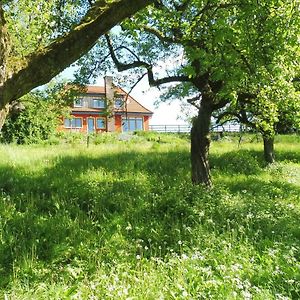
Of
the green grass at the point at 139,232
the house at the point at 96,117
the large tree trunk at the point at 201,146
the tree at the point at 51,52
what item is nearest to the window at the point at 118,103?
the green grass at the point at 139,232

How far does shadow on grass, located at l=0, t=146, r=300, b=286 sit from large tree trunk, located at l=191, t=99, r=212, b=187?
598mm

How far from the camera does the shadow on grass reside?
7992 millimetres

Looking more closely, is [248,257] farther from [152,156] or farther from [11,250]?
[152,156]

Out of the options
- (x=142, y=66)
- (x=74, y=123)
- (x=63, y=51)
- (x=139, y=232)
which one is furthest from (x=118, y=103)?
(x=74, y=123)

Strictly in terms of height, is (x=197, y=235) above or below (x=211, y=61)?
below

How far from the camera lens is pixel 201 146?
14.4 m

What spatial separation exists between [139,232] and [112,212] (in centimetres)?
183

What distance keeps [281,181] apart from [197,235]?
9836 mm

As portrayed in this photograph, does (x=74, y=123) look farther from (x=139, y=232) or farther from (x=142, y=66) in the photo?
(x=139, y=232)

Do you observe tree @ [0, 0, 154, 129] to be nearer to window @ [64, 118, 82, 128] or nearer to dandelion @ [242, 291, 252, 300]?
dandelion @ [242, 291, 252, 300]

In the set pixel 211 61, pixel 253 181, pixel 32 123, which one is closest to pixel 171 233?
pixel 211 61

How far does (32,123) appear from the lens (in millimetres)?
31469

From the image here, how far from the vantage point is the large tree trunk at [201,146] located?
1435 centimetres

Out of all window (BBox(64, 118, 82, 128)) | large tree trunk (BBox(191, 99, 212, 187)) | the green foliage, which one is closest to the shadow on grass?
large tree trunk (BBox(191, 99, 212, 187))
